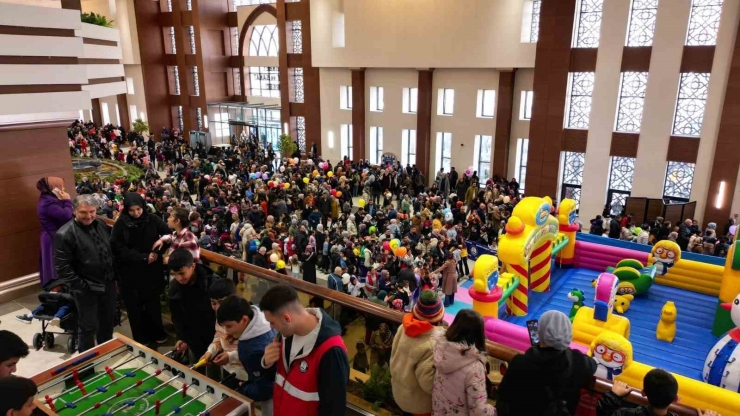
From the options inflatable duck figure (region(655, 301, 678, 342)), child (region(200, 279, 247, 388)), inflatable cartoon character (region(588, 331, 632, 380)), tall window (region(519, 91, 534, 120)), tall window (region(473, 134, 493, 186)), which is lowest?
inflatable duck figure (region(655, 301, 678, 342))

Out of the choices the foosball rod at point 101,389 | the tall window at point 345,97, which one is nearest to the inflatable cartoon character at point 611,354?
the foosball rod at point 101,389

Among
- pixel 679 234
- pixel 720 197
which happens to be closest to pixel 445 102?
pixel 720 197

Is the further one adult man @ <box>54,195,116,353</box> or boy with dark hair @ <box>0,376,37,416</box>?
adult man @ <box>54,195,116,353</box>

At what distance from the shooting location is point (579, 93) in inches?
702

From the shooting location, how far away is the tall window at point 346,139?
24969 millimetres

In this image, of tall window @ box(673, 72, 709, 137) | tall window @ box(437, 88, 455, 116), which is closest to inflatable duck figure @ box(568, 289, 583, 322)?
tall window @ box(673, 72, 709, 137)

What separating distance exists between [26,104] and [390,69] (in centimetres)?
1827

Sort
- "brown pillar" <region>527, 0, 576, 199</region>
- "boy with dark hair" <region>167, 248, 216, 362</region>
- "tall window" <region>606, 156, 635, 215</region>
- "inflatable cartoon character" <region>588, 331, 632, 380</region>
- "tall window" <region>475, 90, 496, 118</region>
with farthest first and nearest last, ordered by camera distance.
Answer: "tall window" <region>475, 90, 496, 118</region> → "tall window" <region>606, 156, 635, 215</region> → "brown pillar" <region>527, 0, 576, 199</region> → "inflatable cartoon character" <region>588, 331, 632, 380</region> → "boy with dark hair" <region>167, 248, 216, 362</region>

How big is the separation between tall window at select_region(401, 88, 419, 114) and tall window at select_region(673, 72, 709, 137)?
10.2 m

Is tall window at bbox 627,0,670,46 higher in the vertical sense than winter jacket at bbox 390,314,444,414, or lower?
higher

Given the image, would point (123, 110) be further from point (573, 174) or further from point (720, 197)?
point (720, 197)

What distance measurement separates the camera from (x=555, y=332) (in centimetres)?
271

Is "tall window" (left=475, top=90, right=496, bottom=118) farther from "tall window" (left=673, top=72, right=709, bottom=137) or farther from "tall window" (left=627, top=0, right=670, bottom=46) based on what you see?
"tall window" (left=673, top=72, right=709, bottom=137)

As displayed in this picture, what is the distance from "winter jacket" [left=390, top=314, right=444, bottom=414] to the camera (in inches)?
114
